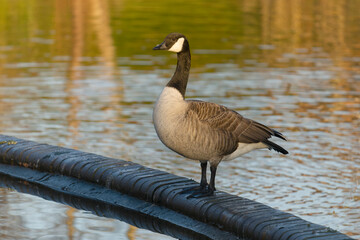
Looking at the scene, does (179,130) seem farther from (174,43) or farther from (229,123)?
(174,43)

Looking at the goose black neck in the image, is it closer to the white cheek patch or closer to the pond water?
the white cheek patch

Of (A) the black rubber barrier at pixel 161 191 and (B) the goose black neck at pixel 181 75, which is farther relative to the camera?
(B) the goose black neck at pixel 181 75

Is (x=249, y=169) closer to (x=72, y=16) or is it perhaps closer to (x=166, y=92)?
(x=166, y=92)

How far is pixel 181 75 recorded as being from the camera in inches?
332

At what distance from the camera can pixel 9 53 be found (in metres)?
24.7

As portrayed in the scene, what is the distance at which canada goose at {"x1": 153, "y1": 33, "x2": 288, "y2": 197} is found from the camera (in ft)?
25.9

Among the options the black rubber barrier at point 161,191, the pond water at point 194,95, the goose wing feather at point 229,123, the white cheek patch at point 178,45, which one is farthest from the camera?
the pond water at point 194,95

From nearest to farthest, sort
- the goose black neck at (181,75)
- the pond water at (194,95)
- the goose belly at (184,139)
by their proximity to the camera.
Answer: the goose belly at (184,139) < the goose black neck at (181,75) < the pond water at (194,95)

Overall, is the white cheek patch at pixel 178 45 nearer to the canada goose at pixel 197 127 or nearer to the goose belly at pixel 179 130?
the canada goose at pixel 197 127

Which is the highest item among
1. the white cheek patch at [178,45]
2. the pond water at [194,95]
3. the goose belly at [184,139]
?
the white cheek patch at [178,45]

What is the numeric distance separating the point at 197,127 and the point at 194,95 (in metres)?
9.22

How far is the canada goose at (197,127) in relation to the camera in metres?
7.89

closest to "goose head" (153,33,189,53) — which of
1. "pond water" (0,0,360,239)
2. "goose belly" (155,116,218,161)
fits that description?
"goose belly" (155,116,218,161)

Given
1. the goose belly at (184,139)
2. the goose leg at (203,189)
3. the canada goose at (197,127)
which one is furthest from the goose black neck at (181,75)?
the goose leg at (203,189)
